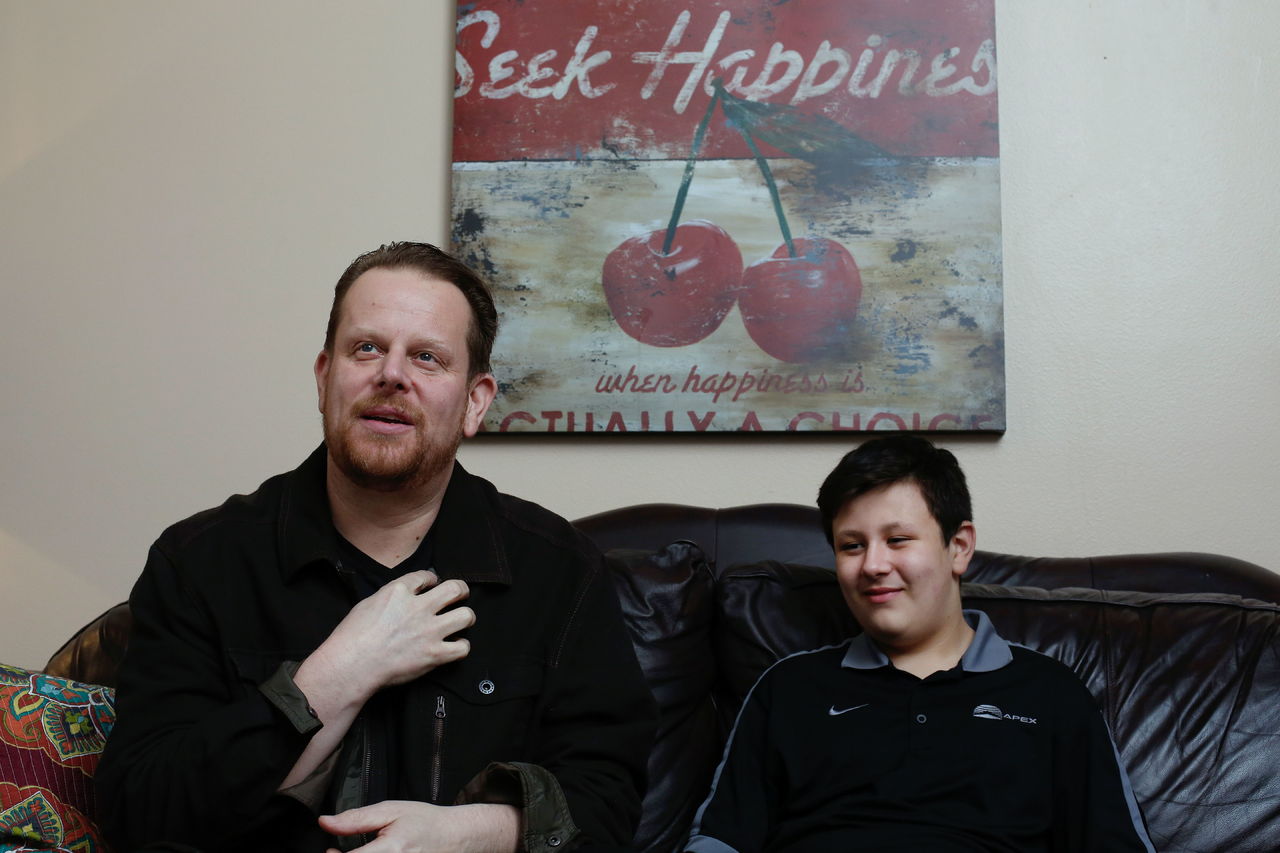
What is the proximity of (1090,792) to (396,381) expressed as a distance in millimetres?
1121

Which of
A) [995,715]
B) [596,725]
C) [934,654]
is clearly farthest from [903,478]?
[596,725]

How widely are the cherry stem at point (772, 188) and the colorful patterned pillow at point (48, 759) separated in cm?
163

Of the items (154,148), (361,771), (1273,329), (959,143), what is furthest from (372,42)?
(1273,329)

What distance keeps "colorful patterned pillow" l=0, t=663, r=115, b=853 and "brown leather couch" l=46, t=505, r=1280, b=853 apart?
298 millimetres

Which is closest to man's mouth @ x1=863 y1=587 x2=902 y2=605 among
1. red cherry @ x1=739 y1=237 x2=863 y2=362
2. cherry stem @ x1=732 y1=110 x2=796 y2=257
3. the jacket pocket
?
the jacket pocket

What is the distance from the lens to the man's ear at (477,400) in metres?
1.55

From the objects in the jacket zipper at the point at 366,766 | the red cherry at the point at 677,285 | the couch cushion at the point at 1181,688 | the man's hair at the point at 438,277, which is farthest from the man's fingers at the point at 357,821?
the red cherry at the point at 677,285

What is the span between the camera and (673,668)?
188cm

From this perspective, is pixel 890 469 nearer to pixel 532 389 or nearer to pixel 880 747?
pixel 880 747

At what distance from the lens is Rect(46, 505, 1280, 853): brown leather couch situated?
1.68 metres

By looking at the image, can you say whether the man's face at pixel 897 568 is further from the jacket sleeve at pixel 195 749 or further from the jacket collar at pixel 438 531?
the jacket sleeve at pixel 195 749

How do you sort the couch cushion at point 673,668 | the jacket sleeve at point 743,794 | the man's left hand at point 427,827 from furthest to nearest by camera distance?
the couch cushion at point 673,668, the jacket sleeve at point 743,794, the man's left hand at point 427,827

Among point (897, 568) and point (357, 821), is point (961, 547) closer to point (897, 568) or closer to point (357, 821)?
point (897, 568)

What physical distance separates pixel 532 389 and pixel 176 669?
1.23 m
